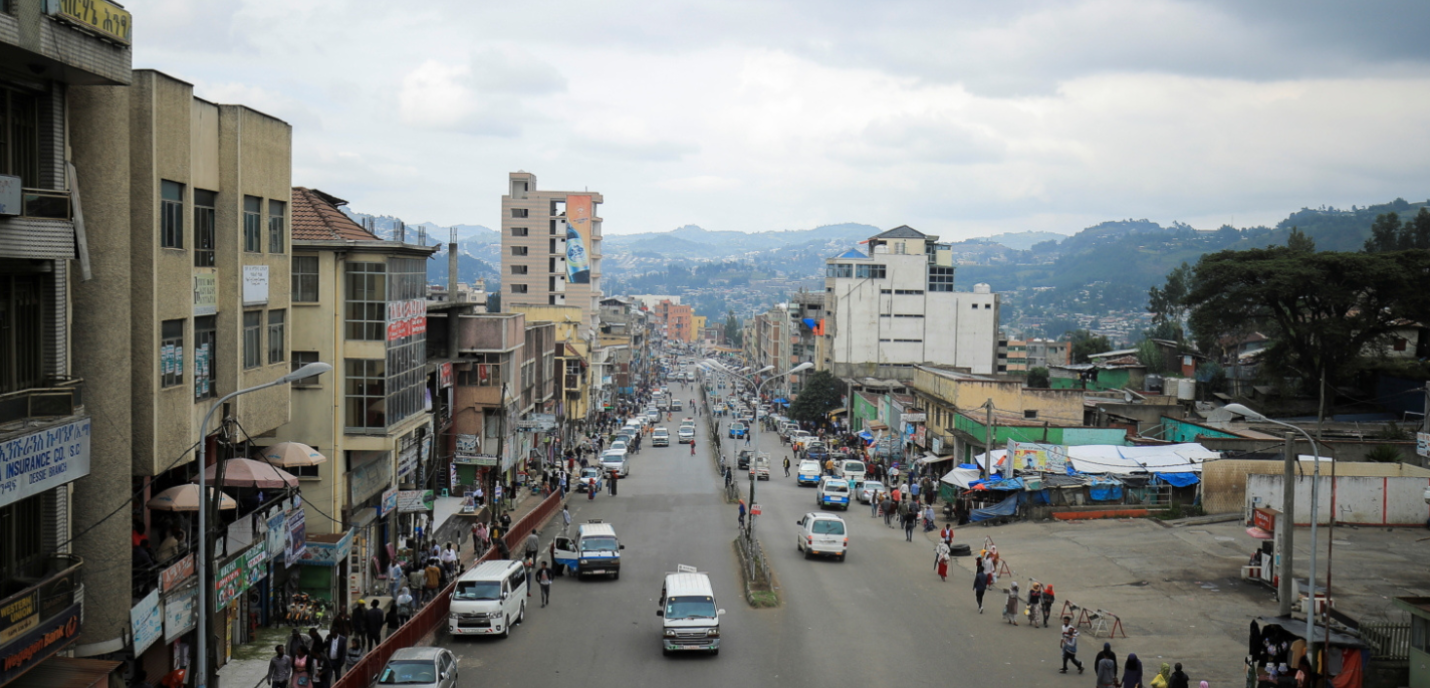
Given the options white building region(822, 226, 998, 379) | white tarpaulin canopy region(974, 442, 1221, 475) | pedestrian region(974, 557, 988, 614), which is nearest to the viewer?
pedestrian region(974, 557, 988, 614)

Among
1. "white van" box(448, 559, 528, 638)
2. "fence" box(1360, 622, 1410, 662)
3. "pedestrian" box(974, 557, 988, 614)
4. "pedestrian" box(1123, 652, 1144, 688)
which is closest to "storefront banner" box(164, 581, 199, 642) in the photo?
"white van" box(448, 559, 528, 638)

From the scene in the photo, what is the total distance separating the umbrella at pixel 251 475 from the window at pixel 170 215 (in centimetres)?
445

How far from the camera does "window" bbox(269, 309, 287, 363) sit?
977 inches

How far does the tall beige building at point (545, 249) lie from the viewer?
11331 centimetres

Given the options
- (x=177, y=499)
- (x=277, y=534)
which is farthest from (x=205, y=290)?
(x=277, y=534)

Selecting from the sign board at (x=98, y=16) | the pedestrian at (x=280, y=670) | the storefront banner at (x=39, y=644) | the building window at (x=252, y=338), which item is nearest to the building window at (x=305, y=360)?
the building window at (x=252, y=338)

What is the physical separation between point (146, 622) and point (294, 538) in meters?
6.58

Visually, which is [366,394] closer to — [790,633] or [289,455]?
[289,455]

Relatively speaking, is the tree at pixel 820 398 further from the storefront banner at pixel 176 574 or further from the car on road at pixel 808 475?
the storefront banner at pixel 176 574

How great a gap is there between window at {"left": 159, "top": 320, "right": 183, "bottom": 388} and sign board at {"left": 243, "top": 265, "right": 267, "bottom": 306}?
3155 mm

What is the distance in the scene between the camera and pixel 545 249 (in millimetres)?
→ 113750

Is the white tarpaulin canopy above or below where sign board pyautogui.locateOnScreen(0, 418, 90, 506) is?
below

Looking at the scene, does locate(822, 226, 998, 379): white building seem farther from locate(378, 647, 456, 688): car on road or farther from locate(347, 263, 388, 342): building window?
locate(378, 647, 456, 688): car on road

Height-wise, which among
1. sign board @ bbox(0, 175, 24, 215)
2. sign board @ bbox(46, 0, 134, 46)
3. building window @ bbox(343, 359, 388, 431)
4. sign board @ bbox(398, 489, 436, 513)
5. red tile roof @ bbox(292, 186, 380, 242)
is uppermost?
sign board @ bbox(46, 0, 134, 46)
